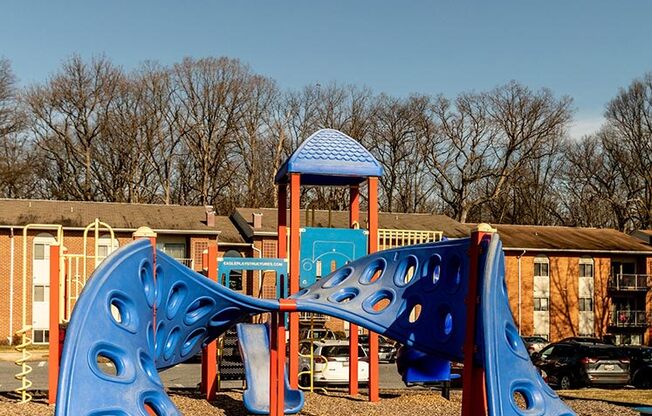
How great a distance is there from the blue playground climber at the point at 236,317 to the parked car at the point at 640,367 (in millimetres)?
13125

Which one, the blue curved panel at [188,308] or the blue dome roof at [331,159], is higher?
the blue dome roof at [331,159]

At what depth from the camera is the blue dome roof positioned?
16828mm

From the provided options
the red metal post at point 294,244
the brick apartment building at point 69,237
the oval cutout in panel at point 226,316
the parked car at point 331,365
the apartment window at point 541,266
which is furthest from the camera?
the apartment window at point 541,266

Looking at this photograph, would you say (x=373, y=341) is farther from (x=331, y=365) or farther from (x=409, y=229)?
(x=409, y=229)

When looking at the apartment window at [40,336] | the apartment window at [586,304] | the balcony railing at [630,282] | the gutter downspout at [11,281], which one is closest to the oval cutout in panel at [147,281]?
the gutter downspout at [11,281]

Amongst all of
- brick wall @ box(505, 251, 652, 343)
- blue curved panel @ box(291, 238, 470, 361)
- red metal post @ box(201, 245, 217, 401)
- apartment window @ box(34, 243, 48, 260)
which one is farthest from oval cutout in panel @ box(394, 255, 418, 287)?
brick wall @ box(505, 251, 652, 343)

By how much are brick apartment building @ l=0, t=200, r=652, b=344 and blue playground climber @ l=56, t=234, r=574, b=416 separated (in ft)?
89.7

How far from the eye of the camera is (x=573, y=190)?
63844mm

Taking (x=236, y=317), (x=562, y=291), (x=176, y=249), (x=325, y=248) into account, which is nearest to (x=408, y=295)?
(x=236, y=317)

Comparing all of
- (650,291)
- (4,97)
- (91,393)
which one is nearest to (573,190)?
(650,291)

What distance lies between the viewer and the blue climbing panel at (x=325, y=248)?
56.4 feet

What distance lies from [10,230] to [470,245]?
3311 cm

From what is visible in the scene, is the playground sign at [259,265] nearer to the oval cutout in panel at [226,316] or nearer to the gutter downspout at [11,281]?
the oval cutout in panel at [226,316]

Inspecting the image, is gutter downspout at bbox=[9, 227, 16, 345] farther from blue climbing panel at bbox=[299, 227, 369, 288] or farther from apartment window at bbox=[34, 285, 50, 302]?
blue climbing panel at bbox=[299, 227, 369, 288]
